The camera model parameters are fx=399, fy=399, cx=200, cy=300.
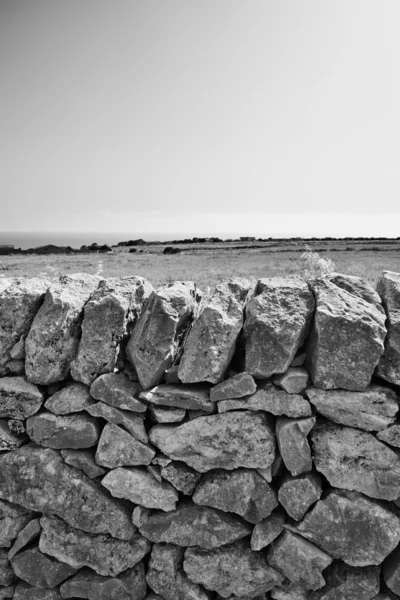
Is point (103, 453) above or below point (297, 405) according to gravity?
below

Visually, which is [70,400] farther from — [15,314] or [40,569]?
[40,569]

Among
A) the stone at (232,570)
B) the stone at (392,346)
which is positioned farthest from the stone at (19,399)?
the stone at (392,346)

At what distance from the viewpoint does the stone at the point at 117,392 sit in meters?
3.72

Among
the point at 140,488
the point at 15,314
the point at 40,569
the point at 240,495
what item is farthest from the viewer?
the point at 15,314

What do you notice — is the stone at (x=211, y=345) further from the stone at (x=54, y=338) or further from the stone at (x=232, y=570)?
the stone at (x=232, y=570)

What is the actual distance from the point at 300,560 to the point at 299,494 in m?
0.60

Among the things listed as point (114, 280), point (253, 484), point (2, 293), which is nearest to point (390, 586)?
point (253, 484)

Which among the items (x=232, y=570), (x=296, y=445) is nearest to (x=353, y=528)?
(x=296, y=445)

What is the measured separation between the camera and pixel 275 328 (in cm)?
355

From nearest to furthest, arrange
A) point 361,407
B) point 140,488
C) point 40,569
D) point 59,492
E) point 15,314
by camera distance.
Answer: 1. point 361,407
2. point 140,488
3. point 59,492
4. point 40,569
5. point 15,314

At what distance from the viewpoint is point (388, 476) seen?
11.4 ft

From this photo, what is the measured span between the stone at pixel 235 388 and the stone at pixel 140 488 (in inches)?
38.9

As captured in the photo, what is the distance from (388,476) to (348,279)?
1827mm

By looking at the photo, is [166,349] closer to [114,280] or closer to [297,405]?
[114,280]
